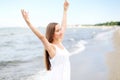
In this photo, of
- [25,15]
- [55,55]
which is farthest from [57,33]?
[25,15]

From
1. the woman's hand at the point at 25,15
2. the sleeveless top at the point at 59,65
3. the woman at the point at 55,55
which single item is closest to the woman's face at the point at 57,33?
the woman at the point at 55,55

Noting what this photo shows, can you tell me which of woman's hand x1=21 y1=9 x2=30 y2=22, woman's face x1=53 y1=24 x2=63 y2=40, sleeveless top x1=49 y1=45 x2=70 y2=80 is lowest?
sleeveless top x1=49 y1=45 x2=70 y2=80

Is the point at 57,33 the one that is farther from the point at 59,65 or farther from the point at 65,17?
the point at 65,17

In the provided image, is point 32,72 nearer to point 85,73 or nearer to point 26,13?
point 85,73

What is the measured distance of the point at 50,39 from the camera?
12.4ft

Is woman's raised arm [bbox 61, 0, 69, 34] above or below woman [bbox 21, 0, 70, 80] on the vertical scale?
above

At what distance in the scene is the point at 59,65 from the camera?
12.1ft

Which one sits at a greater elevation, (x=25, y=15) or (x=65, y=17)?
(x=25, y=15)

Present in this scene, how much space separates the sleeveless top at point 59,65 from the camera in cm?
367

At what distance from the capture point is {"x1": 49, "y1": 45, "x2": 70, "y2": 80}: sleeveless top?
3.67 metres

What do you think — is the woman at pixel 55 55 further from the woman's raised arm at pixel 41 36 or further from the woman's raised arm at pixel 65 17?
the woman's raised arm at pixel 65 17

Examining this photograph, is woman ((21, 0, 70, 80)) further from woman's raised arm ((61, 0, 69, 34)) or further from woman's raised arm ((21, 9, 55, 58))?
woman's raised arm ((61, 0, 69, 34))

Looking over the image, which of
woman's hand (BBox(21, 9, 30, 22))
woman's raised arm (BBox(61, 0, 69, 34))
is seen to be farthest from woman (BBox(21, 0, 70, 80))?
woman's raised arm (BBox(61, 0, 69, 34))

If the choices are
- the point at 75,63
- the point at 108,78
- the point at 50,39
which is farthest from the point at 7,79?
the point at 50,39
